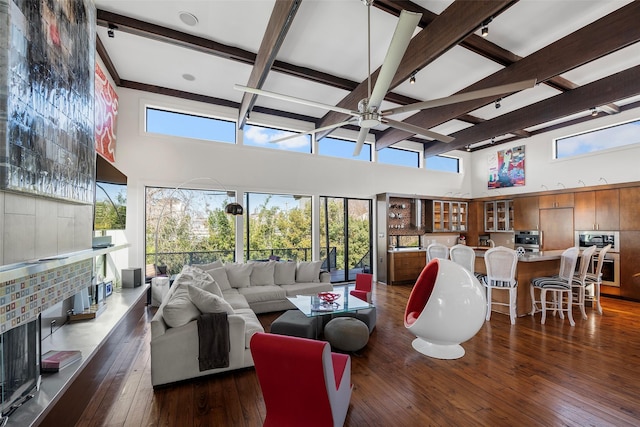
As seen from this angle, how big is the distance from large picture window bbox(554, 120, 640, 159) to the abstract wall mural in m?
9.34

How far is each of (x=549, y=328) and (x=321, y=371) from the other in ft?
13.9

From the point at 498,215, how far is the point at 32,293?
9.80 m

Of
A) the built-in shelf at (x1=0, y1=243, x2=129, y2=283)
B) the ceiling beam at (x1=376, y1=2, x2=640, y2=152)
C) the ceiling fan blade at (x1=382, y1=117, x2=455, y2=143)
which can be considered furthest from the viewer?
the ceiling fan blade at (x1=382, y1=117, x2=455, y2=143)

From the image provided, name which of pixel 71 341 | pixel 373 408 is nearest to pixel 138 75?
pixel 71 341

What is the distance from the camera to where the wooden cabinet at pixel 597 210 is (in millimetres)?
5957

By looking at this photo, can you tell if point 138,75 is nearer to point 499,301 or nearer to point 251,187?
point 251,187

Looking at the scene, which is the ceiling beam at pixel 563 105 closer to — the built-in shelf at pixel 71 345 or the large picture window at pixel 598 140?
the large picture window at pixel 598 140

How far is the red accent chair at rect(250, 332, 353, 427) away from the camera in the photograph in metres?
1.70

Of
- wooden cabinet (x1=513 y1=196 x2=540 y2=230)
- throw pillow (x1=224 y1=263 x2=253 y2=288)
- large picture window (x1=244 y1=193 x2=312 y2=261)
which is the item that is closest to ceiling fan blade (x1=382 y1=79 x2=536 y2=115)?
throw pillow (x1=224 y1=263 x2=253 y2=288)

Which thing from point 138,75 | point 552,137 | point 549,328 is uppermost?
point 138,75

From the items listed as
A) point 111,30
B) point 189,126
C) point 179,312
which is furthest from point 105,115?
point 179,312

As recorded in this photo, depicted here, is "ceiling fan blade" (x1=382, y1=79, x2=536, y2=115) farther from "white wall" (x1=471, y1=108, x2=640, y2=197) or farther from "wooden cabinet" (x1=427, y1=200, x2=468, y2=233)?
"wooden cabinet" (x1=427, y1=200, x2=468, y2=233)

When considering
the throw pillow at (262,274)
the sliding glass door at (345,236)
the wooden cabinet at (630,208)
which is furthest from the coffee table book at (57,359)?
the wooden cabinet at (630,208)

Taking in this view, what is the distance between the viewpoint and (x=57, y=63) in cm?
Answer: 223
